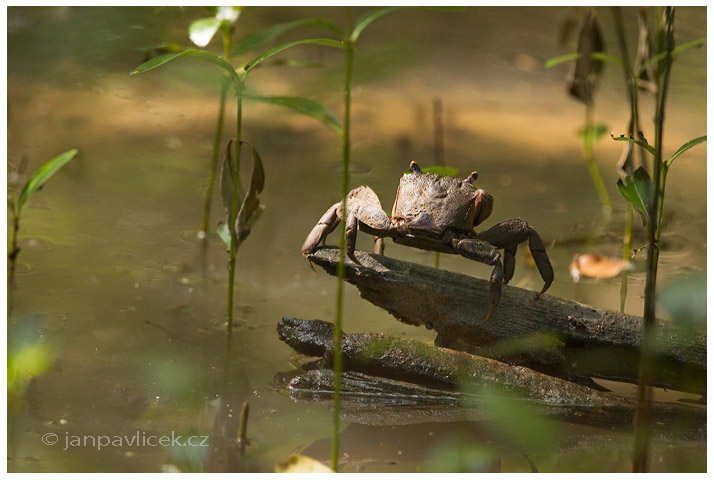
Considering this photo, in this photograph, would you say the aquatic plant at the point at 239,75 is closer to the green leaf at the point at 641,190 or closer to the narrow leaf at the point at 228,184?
the narrow leaf at the point at 228,184

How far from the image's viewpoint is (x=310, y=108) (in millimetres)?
2049

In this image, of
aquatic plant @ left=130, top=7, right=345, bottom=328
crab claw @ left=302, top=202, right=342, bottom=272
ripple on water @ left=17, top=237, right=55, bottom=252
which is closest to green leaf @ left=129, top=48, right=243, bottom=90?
aquatic plant @ left=130, top=7, right=345, bottom=328

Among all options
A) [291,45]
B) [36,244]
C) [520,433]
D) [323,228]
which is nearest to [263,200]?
[36,244]

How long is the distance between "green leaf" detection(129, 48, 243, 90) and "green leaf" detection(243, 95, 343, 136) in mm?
263

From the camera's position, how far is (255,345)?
2955 millimetres

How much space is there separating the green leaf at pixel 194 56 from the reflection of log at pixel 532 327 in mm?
645

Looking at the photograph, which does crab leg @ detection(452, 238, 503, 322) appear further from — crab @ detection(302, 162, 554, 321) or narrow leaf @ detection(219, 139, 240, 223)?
narrow leaf @ detection(219, 139, 240, 223)

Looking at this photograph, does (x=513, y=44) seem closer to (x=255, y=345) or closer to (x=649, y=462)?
(x=255, y=345)

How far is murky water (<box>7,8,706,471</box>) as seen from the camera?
2.43 meters

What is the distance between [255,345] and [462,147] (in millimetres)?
2354

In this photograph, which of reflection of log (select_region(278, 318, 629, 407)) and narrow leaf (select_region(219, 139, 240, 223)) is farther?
narrow leaf (select_region(219, 139, 240, 223))

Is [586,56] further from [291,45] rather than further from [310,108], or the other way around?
[310,108]
